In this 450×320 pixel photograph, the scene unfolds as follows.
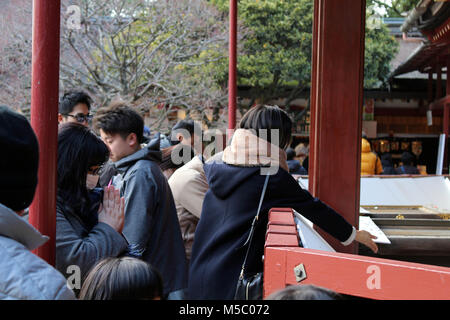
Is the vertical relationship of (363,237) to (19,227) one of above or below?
below

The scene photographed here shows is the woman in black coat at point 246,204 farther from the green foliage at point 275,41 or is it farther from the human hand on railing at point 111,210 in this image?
the green foliage at point 275,41

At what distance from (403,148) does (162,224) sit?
616 inches

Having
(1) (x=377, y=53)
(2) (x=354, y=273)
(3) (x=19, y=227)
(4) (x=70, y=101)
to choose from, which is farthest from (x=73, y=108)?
(1) (x=377, y=53)

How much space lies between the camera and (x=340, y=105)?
7.79ft

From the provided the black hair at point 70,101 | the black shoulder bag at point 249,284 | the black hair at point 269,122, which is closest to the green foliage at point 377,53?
the black hair at point 70,101

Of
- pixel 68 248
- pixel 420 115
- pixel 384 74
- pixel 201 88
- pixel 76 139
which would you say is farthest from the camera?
pixel 420 115

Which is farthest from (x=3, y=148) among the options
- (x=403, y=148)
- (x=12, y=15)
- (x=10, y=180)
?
(x=403, y=148)

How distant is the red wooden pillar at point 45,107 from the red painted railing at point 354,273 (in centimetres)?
73

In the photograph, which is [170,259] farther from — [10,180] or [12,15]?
[12,15]

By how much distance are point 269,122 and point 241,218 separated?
45cm

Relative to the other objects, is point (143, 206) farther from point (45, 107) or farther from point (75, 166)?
point (45, 107)

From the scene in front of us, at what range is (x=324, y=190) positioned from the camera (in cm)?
242

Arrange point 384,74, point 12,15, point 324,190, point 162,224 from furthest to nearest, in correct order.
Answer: point 384,74
point 12,15
point 324,190
point 162,224

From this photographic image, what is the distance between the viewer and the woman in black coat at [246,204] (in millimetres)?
1956
